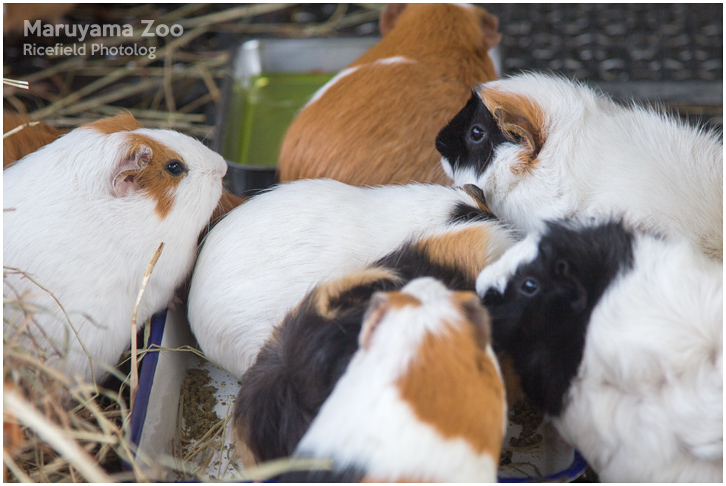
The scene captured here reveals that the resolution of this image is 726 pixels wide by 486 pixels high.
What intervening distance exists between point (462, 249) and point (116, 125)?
2.49ft

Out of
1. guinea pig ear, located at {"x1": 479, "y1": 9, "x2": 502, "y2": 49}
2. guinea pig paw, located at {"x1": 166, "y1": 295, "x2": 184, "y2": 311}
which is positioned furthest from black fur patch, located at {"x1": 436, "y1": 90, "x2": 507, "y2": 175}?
guinea pig paw, located at {"x1": 166, "y1": 295, "x2": 184, "y2": 311}

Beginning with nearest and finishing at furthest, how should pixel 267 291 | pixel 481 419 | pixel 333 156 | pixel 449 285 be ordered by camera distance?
pixel 481 419 → pixel 449 285 → pixel 267 291 → pixel 333 156

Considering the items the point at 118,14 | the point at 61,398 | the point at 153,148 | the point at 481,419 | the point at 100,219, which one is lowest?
the point at 61,398

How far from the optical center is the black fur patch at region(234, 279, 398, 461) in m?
0.88

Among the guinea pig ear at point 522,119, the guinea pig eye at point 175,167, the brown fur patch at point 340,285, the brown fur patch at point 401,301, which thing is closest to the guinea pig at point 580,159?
the guinea pig ear at point 522,119

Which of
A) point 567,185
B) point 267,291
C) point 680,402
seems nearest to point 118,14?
point 267,291

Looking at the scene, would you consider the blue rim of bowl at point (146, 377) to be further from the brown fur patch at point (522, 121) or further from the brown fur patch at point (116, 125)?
the brown fur patch at point (522, 121)

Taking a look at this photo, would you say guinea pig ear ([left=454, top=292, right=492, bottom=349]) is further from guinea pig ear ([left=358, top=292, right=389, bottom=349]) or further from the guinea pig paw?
the guinea pig paw

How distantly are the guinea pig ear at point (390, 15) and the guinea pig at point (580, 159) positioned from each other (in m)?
0.69

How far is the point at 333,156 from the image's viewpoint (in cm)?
144

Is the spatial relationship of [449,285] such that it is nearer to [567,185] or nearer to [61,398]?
[567,185]

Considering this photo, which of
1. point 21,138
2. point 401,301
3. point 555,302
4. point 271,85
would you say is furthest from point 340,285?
point 271,85

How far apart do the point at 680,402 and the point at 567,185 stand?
0.45 m

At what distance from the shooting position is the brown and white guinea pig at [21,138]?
131 cm
